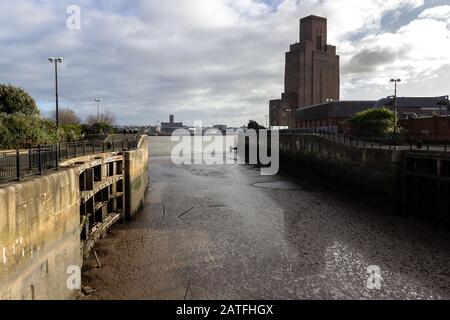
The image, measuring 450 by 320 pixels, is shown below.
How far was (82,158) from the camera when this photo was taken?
63.9 ft

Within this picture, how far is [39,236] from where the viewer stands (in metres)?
10.6

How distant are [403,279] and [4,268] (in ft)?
49.8

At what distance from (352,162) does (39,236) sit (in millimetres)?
29396

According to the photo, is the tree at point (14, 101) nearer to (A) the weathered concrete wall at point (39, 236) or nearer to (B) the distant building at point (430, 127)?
(A) the weathered concrete wall at point (39, 236)

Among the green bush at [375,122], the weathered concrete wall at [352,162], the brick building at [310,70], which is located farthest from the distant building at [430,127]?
the brick building at [310,70]

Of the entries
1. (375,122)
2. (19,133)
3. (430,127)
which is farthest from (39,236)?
(430,127)

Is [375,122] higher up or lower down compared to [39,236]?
higher up

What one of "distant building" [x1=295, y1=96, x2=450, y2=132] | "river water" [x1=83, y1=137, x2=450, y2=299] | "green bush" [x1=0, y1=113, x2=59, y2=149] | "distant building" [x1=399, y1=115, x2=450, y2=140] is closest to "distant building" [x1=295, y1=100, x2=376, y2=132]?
"distant building" [x1=295, y1=96, x2=450, y2=132]

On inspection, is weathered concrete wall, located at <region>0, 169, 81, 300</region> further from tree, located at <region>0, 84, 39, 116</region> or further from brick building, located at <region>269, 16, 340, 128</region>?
brick building, located at <region>269, 16, 340, 128</region>

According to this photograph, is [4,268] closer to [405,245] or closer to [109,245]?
[109,245]

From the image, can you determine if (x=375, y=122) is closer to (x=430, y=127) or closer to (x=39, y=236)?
(x=430, y=127)
